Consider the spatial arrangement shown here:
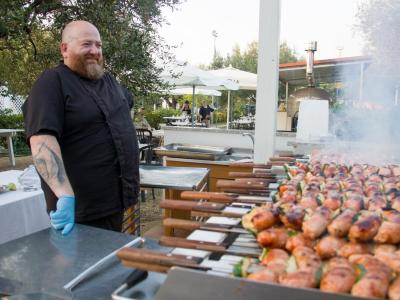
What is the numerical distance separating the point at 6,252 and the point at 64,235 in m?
0.28

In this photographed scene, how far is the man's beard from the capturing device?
2.55 m

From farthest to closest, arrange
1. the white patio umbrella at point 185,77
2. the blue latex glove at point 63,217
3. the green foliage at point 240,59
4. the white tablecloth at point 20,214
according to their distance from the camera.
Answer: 1. the green foliage at point 240,59
2. the white patio umbrella at point 185,77
3. the white tablecloth at point 20,214
4. the blue latex glove at point 63,217

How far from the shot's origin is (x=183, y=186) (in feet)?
11.6

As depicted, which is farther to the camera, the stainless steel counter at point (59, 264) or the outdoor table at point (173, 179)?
the outdoor table at point (173, 179)

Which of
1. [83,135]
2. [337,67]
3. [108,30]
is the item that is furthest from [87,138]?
[337,67]

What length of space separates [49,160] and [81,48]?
80 cm

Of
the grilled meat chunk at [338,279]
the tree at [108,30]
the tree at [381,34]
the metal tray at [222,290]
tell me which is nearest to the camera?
the metal tray at [222,290]

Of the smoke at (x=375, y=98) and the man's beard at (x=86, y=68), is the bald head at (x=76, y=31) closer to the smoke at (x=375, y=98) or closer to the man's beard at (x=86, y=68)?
the man's beard at (x=86, y=68)

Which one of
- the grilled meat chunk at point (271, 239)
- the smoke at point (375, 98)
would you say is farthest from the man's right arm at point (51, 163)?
the smoke at point (375, 98)

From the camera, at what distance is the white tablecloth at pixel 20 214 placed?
3488mm

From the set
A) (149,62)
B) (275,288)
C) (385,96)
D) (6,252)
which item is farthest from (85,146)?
(149,62)

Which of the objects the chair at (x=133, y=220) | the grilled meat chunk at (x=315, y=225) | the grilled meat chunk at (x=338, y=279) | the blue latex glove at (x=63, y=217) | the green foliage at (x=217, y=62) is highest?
the green foliage at (x=217, y=62)

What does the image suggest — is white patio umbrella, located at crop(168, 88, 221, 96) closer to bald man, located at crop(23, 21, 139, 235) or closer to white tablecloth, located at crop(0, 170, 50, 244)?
white tablecloth, located at crop(0, 170, 50, 244)

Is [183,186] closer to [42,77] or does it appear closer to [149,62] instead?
[42,77]
